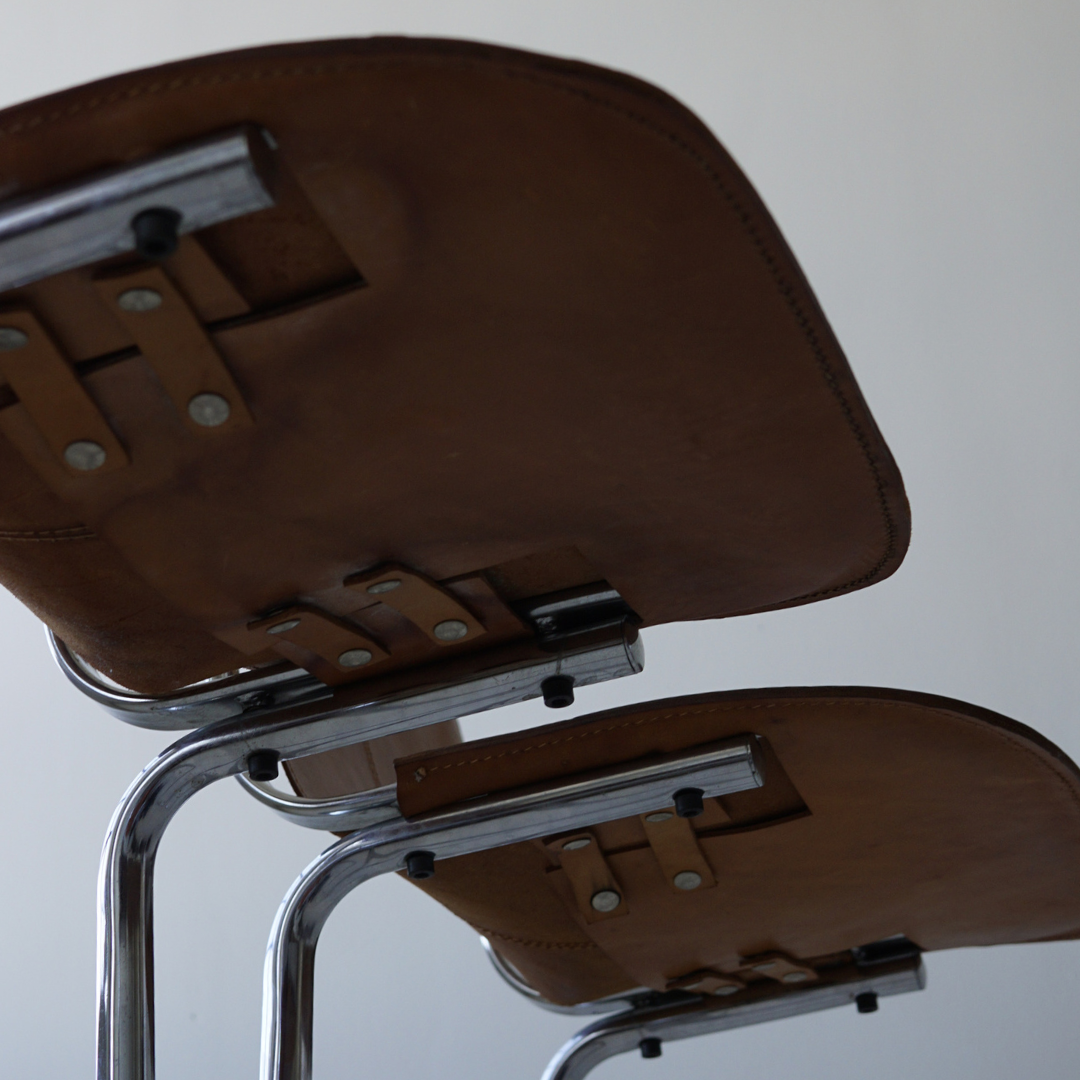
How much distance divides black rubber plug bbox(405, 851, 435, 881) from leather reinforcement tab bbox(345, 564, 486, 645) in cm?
14

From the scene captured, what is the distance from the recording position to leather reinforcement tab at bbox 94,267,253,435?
36cm

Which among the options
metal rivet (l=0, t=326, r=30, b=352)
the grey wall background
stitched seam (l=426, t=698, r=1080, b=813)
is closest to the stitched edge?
metal rivet (l=0, t=326, r=30, b=352)

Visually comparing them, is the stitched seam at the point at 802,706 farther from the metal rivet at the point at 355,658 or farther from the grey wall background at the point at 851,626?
the grey wall background at the point at 851,626

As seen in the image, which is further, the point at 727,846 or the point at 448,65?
the point at 727,846

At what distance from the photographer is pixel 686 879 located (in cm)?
67

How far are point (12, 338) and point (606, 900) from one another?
0.44 m

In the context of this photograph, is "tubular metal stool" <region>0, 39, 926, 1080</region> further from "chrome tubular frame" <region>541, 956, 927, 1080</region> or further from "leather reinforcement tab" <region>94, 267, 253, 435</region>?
"chrome tubular frame" <region>541, 956, 927, 1080</region>

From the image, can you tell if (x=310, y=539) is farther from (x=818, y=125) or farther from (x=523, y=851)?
(x=818, y=125)

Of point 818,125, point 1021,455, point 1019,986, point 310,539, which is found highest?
point 818,125

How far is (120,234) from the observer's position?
0.33 metres

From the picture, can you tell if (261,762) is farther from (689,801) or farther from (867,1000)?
A: (867,1000)

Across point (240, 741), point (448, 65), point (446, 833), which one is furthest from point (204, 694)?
point (448, 65)

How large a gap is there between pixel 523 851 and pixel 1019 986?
0.85 metres

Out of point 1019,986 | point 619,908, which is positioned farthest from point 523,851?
point 1019,986
